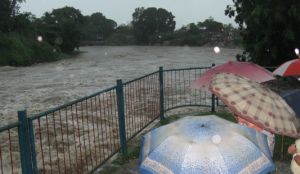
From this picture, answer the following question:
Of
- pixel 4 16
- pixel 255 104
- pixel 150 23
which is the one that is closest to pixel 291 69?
pixel 255 104

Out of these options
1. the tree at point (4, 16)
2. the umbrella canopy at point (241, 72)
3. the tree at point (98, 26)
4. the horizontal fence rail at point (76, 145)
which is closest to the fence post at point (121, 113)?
the horizontal fence rail at point (76, 145)

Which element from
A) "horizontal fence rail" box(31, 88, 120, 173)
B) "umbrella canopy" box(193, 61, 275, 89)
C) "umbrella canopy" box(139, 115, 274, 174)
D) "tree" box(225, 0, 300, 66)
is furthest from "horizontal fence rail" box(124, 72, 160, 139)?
"tree" box(225, 0, 300, 66)

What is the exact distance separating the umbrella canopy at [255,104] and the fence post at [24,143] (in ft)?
6.34

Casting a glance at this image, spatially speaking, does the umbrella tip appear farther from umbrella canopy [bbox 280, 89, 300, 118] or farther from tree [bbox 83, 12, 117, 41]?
tree [bbox 83, 12, 117, 41]

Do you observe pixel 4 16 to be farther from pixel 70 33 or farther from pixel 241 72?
pixel 241 72

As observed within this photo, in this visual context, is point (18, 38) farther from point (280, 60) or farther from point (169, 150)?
point (169, 150)

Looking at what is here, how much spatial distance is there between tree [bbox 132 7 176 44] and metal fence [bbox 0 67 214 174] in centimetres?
11353

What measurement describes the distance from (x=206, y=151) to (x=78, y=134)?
16.7 ft

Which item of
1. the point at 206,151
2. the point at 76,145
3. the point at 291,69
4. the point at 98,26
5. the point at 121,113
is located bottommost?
the point at 76,145

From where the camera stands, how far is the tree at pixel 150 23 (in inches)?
5197

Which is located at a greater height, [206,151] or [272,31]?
[272,31]

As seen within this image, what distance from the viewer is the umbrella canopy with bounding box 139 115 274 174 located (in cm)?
281

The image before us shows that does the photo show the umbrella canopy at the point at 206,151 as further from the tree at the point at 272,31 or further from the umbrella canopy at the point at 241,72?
the tree at the point at 272,31

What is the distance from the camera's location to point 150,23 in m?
138
